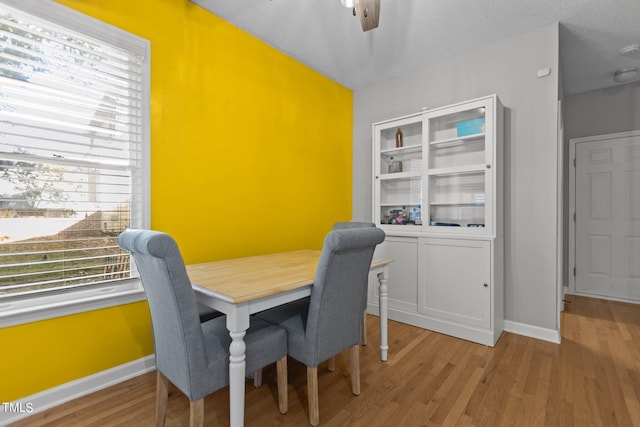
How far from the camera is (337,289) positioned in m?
1.58

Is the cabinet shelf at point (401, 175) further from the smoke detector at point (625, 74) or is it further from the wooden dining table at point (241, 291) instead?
the smoke detector at point (625, 74)

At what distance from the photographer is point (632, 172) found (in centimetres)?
360

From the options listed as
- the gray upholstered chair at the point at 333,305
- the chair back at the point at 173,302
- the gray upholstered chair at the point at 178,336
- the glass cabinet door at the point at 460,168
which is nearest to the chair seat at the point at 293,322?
the gray upholstered chair at the point at 333,305

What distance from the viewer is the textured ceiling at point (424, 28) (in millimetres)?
2330

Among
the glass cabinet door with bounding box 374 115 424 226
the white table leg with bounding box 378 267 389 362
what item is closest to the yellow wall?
the glass cabinet door with bounding box 374 115 424 226

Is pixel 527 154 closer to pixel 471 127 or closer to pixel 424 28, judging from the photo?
pixel 471 127

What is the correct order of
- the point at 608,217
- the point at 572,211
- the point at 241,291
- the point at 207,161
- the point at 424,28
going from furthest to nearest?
the point at 572,211 → the point at 608,217 → the point at 424,28 → the point at 207,161 → the point at 241,291

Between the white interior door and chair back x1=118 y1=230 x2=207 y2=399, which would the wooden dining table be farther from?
the white interior door

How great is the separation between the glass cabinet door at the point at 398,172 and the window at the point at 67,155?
2.26 meters

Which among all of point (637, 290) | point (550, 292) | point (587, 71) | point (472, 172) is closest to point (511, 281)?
point (550, 292)

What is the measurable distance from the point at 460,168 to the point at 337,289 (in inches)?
74.4

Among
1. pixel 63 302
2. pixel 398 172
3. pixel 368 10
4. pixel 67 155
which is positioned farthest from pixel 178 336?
pixel 398 172

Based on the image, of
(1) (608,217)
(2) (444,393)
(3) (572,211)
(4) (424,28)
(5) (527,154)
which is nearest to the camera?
(2) (444,393)

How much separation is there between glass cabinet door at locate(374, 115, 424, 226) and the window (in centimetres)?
226
